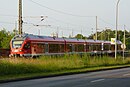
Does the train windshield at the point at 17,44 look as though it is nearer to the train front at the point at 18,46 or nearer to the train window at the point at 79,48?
the train front at the point at 18,46

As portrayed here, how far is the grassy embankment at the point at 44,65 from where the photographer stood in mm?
26562

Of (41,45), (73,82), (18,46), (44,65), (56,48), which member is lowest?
A: (73,82)

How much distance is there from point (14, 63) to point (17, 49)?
18.1 meters

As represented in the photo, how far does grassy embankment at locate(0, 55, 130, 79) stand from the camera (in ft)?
87.1

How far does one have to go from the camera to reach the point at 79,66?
3691 centimetres

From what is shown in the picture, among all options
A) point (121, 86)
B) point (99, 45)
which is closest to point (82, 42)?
point (99, 45)

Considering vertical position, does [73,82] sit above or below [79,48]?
below

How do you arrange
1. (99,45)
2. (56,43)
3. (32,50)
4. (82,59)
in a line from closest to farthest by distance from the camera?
1. (82,59)
2. (32,50)
3. (56,43)
4. (99,45)

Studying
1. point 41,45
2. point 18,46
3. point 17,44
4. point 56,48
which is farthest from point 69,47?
point 18,46

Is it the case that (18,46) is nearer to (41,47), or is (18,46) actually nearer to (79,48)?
(41,47)

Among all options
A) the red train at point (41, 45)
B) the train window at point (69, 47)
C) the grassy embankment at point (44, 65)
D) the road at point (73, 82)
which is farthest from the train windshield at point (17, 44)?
the road at point (73, 82)

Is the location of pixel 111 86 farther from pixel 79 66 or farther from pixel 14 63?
pixel 79 66

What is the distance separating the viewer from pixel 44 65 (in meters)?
31.4

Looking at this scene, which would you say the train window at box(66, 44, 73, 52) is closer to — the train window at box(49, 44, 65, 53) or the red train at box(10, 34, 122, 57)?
the red train at box(10, 34, 122, 57)
